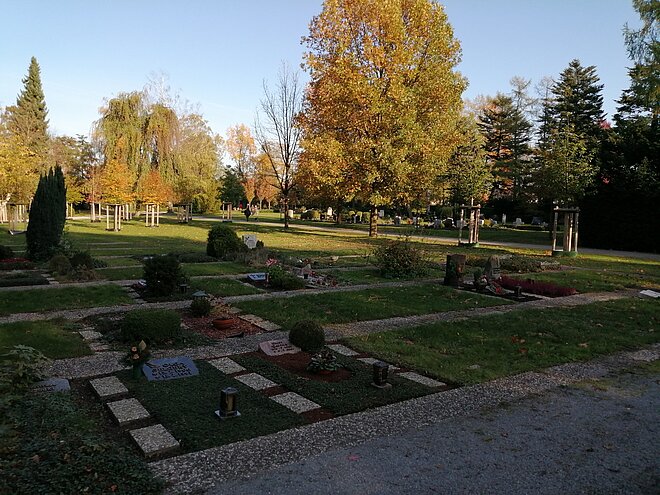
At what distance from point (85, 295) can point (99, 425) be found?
24.4ft

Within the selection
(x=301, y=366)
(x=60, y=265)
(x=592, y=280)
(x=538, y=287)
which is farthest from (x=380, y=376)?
(x=592, y=280)

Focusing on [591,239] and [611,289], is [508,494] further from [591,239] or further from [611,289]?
[591,239]

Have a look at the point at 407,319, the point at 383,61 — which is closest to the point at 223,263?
the point at 407,319

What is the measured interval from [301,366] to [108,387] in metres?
2.63

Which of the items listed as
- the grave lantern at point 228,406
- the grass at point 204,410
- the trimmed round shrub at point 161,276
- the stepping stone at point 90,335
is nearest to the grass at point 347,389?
the grass at point 204,410

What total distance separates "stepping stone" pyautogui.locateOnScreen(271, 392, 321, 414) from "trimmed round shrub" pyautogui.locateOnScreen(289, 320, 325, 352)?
1.54 m

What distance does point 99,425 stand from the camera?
197 inches

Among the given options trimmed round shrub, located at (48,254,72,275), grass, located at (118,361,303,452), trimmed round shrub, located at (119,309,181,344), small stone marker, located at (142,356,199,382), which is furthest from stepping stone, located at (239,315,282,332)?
trimmed round shrub, located at (48,254,72,275)

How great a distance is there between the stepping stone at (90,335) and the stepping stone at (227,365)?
2.52 meters

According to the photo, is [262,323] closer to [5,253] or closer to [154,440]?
[154,440]

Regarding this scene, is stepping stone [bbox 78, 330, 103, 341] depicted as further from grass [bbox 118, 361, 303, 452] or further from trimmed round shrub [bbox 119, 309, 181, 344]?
grass [bbox 118, 361, 303, 452]

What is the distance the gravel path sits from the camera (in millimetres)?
4039

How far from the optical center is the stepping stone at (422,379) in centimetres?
662

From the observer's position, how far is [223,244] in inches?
736
